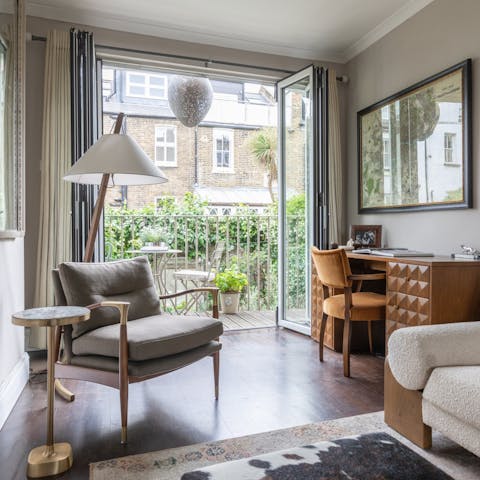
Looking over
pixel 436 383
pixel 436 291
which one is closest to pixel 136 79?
pixel 436 291

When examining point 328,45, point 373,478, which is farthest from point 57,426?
point 328,45

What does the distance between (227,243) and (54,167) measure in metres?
2.67

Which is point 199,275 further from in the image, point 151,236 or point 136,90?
point 136,90

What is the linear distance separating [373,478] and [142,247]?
4.17 metres

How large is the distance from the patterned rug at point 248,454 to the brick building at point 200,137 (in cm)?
716

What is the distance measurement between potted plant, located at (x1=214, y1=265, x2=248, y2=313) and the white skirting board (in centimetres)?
265

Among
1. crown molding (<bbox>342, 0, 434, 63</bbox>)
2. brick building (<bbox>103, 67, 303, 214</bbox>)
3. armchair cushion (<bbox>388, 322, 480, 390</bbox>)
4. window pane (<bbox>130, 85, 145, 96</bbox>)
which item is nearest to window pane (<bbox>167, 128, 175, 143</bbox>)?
brick building (<bbox>103, 67, 303, 214</bbox>)

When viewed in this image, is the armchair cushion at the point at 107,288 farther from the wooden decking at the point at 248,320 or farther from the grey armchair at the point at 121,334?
the wooden decking at the point at 248,320

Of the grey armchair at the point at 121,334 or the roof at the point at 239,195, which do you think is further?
the roof at the point at 239,195

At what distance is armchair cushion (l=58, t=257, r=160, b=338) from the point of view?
2.31 m

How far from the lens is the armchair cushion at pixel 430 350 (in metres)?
1.78

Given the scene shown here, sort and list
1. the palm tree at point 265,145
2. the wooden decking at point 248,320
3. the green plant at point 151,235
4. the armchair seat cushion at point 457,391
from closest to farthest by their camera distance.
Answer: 1. the armchair seat cushion at point 457,391
2. the wooden decking at point 248,320
3. the green plant at point 151,235
4. the palm tree at point 265,145

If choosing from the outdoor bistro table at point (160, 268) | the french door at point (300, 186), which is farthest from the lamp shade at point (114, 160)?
the outdoor bistro table at point (160, 268)

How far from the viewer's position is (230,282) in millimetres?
5234
